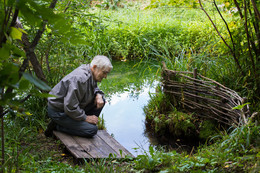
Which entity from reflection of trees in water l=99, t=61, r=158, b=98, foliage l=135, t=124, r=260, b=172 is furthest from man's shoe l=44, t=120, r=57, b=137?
reflection of trees in water l=99, t=61, r=158, b=98

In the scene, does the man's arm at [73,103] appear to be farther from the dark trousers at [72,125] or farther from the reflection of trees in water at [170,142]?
the reflection of trees in water at [170,142]

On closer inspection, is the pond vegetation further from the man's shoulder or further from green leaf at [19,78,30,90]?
the man's shoulder

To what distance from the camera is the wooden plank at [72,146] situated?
3.76m

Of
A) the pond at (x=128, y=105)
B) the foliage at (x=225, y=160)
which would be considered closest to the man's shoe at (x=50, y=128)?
the pond at (x=128, y=105)

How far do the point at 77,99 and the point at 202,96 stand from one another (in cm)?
219

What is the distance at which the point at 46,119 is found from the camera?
5.06 meters

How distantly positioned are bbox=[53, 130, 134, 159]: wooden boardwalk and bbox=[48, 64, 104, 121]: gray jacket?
32 cm

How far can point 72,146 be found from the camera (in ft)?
13.1

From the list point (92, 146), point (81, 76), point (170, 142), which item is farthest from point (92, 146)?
point (170, 142)

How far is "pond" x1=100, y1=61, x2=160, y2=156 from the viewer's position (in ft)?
17.9

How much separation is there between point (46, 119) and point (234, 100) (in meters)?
3.00

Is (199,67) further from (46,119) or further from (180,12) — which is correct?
(180,12)

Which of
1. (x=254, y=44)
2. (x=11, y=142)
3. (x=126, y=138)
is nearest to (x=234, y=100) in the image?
(x=254, y=44)

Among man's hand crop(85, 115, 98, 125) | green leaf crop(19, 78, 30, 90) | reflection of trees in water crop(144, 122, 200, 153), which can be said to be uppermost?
green leaf crop(19, 78, 30, 90)
